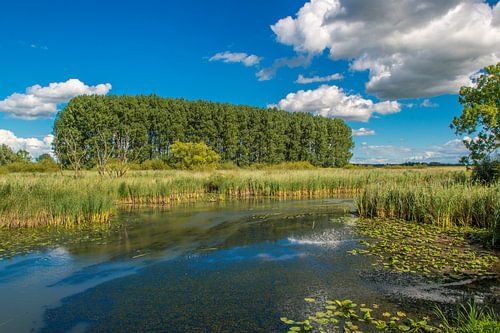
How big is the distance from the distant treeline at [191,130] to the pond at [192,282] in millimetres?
28842

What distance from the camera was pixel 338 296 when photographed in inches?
220

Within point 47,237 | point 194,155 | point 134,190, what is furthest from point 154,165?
point 47,237

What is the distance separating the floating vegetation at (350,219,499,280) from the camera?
6.68m

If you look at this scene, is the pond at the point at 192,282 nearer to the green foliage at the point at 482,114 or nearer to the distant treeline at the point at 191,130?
the green foliage at the point at 482,114

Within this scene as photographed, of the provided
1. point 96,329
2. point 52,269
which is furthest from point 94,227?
point 96,329

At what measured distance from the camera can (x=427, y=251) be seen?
8.00m

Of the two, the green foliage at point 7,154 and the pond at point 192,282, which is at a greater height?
the green foliage at point 7,154

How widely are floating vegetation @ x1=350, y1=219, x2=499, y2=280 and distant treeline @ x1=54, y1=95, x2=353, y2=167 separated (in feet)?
102

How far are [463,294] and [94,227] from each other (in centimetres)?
1119

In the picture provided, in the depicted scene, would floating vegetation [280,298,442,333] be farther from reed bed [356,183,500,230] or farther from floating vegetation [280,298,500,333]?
reed bed [356,183,500,230]

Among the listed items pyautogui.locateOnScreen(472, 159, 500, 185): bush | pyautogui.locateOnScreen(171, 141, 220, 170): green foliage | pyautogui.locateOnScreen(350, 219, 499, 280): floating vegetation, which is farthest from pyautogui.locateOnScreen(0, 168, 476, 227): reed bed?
pyautogui.locateOnScreen(171, 141, 220, 170): green foliage

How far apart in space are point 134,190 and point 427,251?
49.3ft

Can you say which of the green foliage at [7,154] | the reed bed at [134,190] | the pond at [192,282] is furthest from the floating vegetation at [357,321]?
the green foliage at [7,154]

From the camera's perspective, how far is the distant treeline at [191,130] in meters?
40.1
